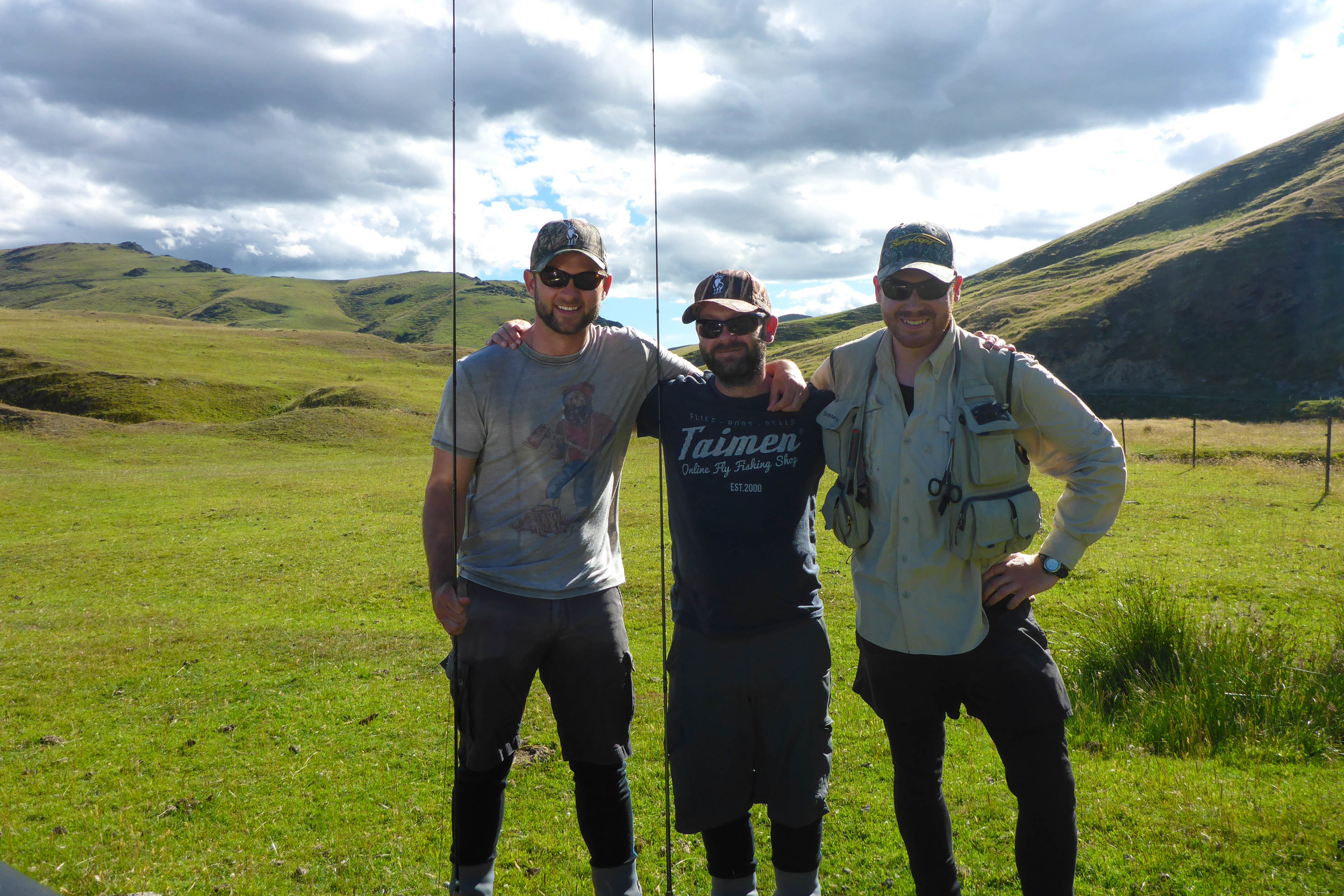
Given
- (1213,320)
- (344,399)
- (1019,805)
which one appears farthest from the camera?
(1213,320)

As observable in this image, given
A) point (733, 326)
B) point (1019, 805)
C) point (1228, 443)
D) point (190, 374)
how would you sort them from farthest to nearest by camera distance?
point (190, 374), point (1228, 443), point (733, 326), point (1019, 805)

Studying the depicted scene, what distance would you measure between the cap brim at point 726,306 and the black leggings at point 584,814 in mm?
2340

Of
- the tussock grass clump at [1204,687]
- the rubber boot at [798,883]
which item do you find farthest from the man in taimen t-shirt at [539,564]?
the tussock grass clump at [1204,687]

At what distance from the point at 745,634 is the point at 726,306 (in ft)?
5.22

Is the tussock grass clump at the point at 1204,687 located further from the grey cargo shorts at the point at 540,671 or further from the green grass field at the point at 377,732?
the grey cargo shorts at the point at 540,671

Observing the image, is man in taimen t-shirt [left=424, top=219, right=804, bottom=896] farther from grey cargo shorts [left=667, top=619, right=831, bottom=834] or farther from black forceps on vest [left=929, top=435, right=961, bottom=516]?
black forceps on vest [left=929, top=435, right=961, bottom=516]

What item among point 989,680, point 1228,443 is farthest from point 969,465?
point 1228,443

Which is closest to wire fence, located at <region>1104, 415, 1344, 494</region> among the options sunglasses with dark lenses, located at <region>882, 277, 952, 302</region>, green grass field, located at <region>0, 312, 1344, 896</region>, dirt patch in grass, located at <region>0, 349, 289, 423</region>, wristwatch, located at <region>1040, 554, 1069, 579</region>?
green grass field, located at <region>0, 312, 1344, 896</region>

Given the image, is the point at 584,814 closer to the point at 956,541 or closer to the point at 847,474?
the point at 847,474

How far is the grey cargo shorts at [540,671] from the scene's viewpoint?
12.0 feet

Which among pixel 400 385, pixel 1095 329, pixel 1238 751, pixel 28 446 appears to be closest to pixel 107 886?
pixel 1238 751

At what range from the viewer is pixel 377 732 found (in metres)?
7.18

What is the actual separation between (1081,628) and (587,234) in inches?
331

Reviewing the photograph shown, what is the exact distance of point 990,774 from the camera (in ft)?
19.3
